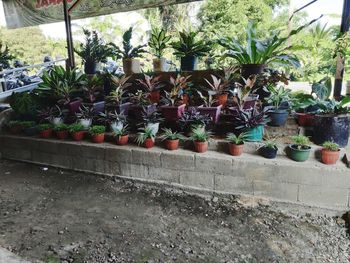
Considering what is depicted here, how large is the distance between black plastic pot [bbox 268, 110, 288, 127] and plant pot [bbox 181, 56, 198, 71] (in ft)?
4.42

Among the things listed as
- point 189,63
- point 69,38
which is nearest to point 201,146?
point 189,63

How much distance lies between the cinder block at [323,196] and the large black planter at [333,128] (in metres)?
0.50

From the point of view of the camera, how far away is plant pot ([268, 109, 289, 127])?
10.2 ft

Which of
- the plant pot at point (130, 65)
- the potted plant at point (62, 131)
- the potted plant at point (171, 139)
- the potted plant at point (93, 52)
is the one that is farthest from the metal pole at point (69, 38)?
the potted plant at point (171, 139)

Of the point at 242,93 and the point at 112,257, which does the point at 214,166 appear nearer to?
the point at 242,93

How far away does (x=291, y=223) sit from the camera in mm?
2445

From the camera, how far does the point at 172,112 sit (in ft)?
10.8

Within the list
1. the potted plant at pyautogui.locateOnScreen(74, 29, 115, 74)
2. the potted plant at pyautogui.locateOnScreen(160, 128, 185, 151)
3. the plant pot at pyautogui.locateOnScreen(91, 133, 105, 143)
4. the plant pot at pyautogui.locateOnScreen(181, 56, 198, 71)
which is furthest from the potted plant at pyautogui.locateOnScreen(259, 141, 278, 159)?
the potted plant at pyautogui.locateOnScreen(74, 29, 115, 74)

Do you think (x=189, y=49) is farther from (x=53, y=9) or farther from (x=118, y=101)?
(x=53, y=9)

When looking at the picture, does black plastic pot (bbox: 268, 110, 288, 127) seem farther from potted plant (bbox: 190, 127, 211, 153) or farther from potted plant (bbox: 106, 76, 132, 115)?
potted plant (bbox: 106, 76, 132, 115)

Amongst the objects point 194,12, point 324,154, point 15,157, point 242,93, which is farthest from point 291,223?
point 194,12

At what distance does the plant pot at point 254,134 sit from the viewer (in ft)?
Answer: 9.64

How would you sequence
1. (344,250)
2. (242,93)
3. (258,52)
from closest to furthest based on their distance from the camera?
(344,250), (242,93), (258,52)

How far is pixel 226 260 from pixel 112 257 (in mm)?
758
